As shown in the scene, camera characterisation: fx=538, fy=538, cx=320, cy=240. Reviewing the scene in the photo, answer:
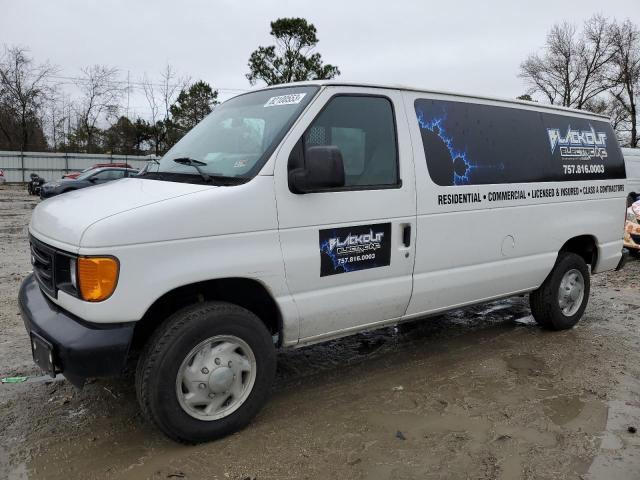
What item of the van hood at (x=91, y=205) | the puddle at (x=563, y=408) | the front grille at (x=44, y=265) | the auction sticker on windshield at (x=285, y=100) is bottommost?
the puddle at (x=563, y=408)

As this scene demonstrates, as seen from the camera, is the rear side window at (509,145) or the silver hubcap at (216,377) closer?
the silver hubcap at (216,377)

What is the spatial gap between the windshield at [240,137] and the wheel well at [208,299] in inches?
25.6

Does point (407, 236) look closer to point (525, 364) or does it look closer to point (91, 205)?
point (525, 364)

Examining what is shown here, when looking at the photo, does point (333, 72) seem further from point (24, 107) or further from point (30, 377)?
point (30, 377)

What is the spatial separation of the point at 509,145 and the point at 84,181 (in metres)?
17.7

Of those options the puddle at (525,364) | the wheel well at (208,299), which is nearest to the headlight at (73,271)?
the wheel well at (208,299)

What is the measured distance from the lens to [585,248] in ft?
18.3

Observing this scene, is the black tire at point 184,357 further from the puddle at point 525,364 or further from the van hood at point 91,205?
the puddle at point 525,364

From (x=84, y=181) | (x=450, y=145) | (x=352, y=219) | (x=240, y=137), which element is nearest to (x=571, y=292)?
(x=450, y=145)

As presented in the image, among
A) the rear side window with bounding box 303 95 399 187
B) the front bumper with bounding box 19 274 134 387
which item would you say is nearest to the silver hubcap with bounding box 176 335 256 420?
the front bumper with bounding box 19 274 134 387

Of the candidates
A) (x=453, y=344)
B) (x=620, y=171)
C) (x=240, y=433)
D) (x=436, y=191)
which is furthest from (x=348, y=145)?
(x=620, y=171)

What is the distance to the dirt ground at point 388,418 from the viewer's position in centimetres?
299

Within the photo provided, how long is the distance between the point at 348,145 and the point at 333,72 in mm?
30272

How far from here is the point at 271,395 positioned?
388 cm
